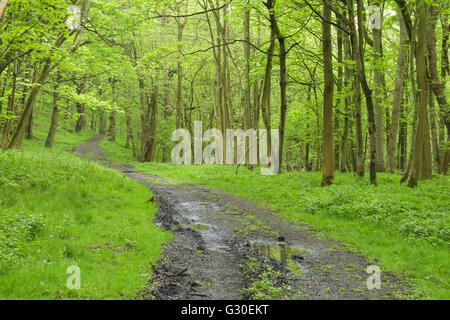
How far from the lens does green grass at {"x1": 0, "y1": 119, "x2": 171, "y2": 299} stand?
186 inches

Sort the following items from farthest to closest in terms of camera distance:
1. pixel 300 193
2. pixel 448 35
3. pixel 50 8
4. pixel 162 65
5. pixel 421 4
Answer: pixel 162 65 → pixel 448 35 → pixel 300 193 → pixel 421 4 → pixel 50 8

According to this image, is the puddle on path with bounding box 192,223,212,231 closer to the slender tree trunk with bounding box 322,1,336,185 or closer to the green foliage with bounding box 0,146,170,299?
the green foliage with bounding box 0,146,170,299

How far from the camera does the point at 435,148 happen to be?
20.4m

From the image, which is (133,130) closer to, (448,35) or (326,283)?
(448,35)

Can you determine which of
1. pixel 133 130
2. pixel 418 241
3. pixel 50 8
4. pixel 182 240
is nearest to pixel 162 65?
pixel 133 130

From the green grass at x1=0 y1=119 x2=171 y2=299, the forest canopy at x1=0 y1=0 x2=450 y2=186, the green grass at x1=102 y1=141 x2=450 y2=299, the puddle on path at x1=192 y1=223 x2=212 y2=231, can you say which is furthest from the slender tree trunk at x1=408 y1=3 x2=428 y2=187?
the green grass at x1=0 y1=119 x2=171 y2=299

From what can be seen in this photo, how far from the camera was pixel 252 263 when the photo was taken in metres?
6.20

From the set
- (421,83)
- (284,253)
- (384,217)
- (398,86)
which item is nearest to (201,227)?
(284,253)

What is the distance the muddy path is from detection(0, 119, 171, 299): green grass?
476 millimetres

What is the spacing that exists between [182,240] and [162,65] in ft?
76.5

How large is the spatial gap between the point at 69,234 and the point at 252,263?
3878 millimetres
